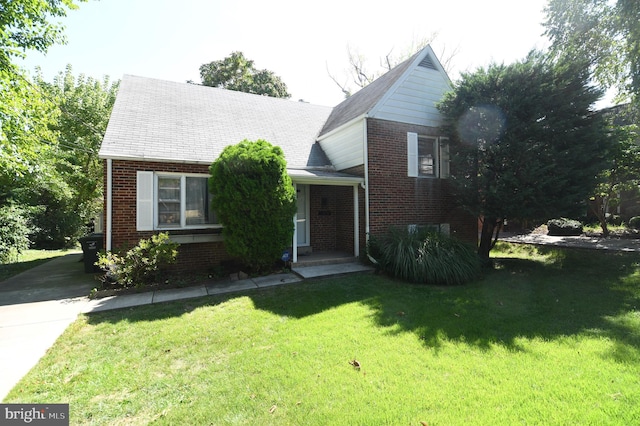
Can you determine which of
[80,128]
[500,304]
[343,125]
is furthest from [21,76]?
[500,304]

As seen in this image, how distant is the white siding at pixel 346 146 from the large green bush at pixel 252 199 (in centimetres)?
290

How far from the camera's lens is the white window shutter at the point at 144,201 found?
7363 millimetres

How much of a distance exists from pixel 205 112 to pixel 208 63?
19.7 m

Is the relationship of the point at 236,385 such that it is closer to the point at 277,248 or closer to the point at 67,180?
the point at 277,248

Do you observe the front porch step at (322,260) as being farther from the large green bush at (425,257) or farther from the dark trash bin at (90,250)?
the dark trash bin at (90,250)

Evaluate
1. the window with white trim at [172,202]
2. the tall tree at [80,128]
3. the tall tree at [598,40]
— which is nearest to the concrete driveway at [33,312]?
the window with white trim at [172,202]

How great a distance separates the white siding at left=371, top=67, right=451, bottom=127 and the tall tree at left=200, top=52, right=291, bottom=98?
1910cm

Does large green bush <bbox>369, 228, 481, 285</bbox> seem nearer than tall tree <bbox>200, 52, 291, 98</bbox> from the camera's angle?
Yes

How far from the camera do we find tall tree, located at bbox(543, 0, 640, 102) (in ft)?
32.9

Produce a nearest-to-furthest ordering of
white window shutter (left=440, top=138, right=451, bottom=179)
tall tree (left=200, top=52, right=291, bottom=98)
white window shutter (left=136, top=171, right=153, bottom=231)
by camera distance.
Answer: white window shutter (left=136, top=171, right=153, bottom=231) → white window shutter (left=440, top=138, right=451, bottom=179) → tall tree (left=200, top=52, right=291, bottom=98)

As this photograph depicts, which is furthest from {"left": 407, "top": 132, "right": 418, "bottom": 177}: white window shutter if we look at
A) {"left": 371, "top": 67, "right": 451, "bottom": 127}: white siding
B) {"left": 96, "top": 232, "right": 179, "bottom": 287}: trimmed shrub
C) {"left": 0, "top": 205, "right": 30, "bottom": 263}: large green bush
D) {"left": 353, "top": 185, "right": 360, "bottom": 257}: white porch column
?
{"left": 0, "top": 205, "right": 30, "bottom": 263}: large green bush

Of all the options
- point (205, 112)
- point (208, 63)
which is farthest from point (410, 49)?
point (205, 112)

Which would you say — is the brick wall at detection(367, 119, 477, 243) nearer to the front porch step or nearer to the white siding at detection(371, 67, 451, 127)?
the white siding at detection(371, 67, 451, 127)

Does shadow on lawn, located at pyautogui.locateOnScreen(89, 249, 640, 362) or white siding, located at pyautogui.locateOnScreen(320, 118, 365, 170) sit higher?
white siding, located at pyautogui.locateOnScreen(320, 118, 365, 170)
